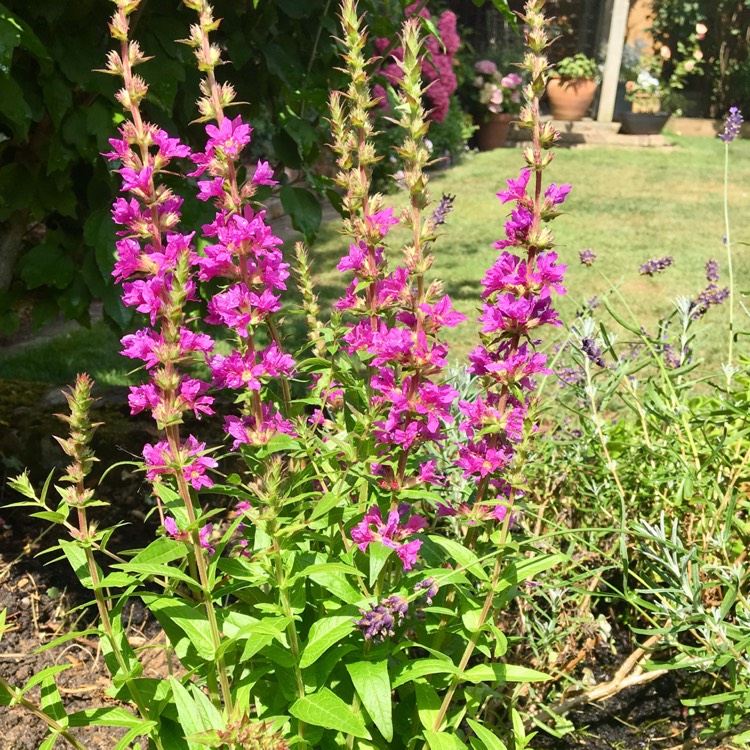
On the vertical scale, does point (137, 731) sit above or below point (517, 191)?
below

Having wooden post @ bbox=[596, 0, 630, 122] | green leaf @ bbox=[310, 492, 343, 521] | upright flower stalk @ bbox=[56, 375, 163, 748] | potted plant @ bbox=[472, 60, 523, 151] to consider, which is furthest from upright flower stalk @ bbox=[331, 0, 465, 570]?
wooden post @ bbox=[596, 0, 630, 122]

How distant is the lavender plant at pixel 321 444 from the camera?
1.35m

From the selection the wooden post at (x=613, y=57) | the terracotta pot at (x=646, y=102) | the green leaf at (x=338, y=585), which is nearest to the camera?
the green leaf at (x=338, y=585)

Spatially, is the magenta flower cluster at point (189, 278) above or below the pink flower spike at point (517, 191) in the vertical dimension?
below

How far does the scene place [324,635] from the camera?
151 cm

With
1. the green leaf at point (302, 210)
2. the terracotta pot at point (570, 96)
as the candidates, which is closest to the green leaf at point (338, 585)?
the green leaf at point (302, 210)

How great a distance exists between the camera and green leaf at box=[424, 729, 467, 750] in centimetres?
149

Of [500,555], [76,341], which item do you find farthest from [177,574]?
[76,341]

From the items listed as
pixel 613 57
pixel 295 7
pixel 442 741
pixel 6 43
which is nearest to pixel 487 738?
pixel 442 741

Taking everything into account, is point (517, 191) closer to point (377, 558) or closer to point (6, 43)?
point (377, 558)

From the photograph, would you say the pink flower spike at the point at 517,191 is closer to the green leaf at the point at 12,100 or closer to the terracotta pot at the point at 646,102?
the green leaf at the point at 12,100

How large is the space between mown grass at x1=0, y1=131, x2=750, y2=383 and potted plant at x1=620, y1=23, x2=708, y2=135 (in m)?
0.86

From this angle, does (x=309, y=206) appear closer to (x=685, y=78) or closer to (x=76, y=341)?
(x=76, y=341)

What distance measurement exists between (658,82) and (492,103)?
4.02 m
